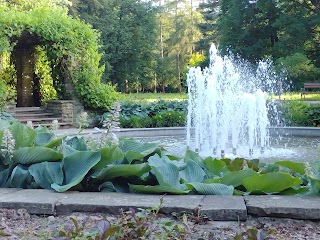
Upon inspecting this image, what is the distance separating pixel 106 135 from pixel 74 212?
0.76 metres

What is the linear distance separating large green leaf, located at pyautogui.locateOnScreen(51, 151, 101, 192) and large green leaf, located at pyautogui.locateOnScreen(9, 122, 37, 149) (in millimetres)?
429

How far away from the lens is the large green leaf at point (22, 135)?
262 centimetres

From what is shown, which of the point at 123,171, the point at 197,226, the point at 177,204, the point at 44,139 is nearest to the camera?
the point at 197,226

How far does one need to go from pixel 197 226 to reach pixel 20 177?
1151 millimetres

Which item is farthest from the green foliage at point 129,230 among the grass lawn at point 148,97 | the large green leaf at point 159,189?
the grass lawn at point 148,97

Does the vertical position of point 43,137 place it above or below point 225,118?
above

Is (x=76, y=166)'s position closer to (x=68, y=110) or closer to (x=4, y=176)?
(x=4, y=176)

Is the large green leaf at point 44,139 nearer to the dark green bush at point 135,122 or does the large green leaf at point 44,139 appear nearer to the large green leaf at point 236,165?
the large green leaf at point 236,165

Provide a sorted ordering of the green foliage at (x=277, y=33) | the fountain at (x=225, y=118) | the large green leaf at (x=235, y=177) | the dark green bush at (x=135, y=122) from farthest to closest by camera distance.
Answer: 1. the green foliage at (x=277, y=33)
2. the dark green bush at (x=135, y=122)
3. the fountain at (x=225, y=118)
4. the large green leaf at (x=235, y=177)

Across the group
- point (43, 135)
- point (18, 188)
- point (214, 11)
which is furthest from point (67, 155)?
point (214, 11)

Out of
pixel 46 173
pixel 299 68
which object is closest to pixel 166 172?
pixel 46 173

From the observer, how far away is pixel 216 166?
104 inches

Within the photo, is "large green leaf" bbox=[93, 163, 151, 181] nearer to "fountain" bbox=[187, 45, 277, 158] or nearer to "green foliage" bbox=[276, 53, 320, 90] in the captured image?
"fountain" bbox=[187, 45, 277, 158]

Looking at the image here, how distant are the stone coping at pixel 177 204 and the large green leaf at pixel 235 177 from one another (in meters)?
0.16
